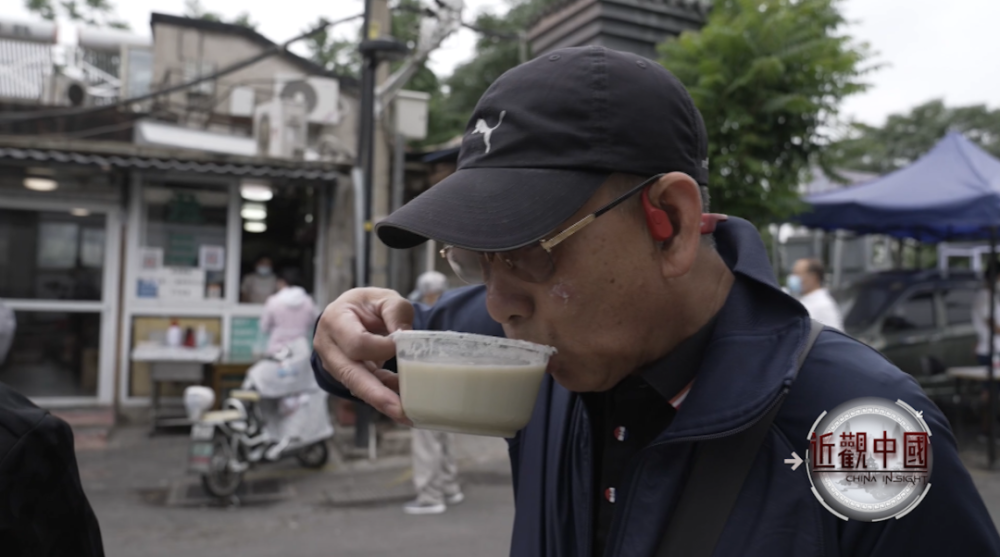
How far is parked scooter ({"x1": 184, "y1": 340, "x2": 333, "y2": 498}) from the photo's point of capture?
6.83m

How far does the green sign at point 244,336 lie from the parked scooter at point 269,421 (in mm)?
2152

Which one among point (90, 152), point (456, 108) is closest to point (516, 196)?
point (90, 152)

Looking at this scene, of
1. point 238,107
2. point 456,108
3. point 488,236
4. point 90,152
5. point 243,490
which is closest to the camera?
point 488,236

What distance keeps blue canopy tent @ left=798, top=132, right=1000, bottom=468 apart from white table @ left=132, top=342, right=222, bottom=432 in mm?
7637

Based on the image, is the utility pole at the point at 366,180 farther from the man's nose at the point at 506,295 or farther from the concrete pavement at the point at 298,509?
the man's nose at the point at 506,295

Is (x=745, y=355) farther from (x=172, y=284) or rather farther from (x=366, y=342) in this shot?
(x=172, y=284)

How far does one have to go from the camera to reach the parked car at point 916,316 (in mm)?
9562

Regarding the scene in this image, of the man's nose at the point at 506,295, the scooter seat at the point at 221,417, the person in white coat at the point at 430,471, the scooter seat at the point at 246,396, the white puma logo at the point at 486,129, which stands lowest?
the person in white coat at the point at 430,471

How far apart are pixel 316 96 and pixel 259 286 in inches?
155

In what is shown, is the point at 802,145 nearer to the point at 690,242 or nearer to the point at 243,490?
→ the point at 690,242

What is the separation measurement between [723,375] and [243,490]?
6.98m

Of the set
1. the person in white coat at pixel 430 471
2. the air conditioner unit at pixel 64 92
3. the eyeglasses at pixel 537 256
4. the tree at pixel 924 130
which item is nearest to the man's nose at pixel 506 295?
the eyeglasses at pixel 537 256

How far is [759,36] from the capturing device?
5570 mm

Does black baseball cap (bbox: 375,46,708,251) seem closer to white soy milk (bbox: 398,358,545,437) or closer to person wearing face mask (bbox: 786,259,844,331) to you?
white soy milk (bbox: 398,358,545,437)
